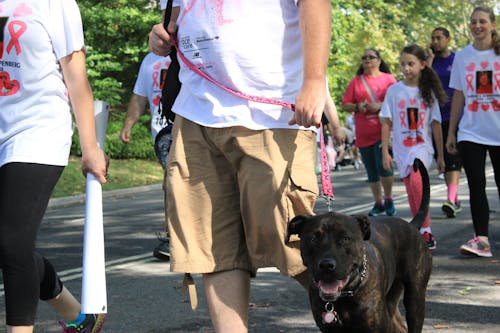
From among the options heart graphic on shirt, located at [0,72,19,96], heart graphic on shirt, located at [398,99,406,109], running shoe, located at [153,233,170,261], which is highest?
heart graphic on shirt, located at [0,72,19,96]

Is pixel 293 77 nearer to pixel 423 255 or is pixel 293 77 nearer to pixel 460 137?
pixel 423 255

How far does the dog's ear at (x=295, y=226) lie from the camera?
162 inches

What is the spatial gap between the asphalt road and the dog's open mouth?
151cm

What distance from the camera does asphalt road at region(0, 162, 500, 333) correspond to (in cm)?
602

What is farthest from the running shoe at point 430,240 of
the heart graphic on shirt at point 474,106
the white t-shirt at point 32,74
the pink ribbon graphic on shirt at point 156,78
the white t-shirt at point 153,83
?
the white t-shirt at point 32,74

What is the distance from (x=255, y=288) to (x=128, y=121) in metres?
2.57

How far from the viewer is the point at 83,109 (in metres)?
4.50

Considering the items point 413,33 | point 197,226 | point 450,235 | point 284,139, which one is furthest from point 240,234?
point 413,33

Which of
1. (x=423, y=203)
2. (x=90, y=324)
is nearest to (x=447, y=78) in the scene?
(x=423, y=203)

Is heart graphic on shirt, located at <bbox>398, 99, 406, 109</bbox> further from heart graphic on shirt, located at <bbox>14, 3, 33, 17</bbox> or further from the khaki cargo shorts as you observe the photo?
heart graphic on shirt, located at <bbox>14, 3, 33, 17</bbox>

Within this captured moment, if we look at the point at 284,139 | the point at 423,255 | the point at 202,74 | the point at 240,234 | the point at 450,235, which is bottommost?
the point at 450,235

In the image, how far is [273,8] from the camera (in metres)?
4.02

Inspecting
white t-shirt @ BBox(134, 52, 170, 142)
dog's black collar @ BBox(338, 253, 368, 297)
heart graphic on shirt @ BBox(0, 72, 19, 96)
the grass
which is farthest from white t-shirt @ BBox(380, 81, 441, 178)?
the grass

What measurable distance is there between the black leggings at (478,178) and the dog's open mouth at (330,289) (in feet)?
14.8
